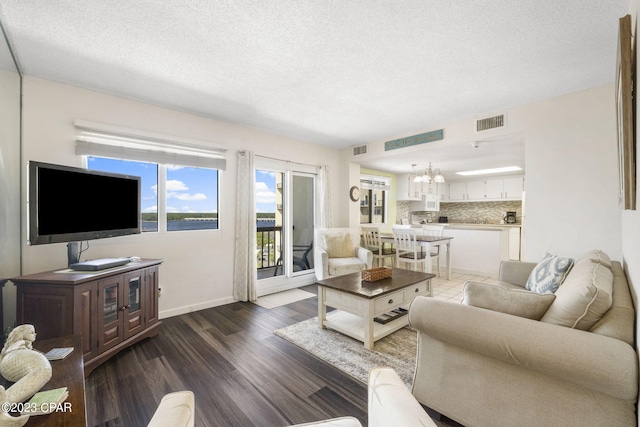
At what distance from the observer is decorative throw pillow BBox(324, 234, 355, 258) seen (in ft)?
14.1

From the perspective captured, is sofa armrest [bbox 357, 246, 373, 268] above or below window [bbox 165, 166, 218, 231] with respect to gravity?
below

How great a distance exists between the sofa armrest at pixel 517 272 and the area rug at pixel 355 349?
1213 millimetres

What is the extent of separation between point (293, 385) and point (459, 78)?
9.66 feet

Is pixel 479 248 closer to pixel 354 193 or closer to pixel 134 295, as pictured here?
pixel 354 193

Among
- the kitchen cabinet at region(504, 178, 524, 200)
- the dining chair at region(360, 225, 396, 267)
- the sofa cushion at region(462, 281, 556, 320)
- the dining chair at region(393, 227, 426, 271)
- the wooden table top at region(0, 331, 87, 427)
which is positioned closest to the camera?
the wooden table top at region(0, 331, 87, 427)

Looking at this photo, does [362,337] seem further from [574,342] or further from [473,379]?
[574,342]

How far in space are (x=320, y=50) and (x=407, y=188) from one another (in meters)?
5.19

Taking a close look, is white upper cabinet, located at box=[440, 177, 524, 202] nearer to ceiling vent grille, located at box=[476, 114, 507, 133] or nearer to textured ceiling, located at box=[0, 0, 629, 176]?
ceiling vent grille, located at box=[476, 114, 507, 133]

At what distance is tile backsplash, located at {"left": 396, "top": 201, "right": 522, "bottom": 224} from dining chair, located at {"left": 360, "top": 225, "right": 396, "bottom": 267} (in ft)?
7.30

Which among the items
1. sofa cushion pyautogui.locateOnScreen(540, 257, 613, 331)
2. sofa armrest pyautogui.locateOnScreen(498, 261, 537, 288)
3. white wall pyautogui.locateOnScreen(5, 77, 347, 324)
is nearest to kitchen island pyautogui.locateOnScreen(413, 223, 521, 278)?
sofa armrest pyautogui.locateOnScreen(498, 261, 537, 288)

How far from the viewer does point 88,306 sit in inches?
78.5

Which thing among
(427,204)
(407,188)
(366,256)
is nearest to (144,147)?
(366,256)

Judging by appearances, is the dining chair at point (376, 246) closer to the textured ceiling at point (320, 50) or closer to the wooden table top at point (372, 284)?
the wooden table top at point (372, 284)

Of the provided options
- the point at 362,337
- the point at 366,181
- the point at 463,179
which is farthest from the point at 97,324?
the point at 463,179
